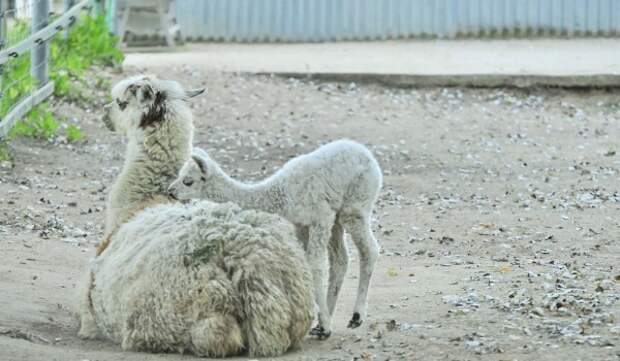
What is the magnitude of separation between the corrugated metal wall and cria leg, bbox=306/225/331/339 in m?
13.8

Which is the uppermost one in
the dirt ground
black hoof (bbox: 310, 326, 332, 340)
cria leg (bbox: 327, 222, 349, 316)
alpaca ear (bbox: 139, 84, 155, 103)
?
alpaca ear (bbox: 139, 84, 155, 103)

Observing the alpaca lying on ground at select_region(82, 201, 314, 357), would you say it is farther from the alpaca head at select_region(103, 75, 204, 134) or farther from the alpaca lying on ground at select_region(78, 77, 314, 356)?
the alpaca head at select_region(103, 75, 204, 134)

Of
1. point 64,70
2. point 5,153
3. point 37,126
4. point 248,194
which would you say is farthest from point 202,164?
point 64,70

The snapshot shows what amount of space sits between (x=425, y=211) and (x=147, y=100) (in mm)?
4072

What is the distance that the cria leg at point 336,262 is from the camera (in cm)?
732

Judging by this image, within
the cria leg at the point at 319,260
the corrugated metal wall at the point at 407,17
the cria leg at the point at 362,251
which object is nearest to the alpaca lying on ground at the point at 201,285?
the cria leg at the point at 319,260

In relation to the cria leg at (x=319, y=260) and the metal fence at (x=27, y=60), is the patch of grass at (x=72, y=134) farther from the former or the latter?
the cria leg at (x=319, y=260)

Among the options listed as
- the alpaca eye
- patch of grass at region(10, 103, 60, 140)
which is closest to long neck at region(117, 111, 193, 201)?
the alpaca eye

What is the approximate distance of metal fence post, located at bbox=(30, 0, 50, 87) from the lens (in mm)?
13625

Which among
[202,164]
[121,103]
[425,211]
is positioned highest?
[121,103]

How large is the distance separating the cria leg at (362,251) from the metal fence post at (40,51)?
23.6 feet

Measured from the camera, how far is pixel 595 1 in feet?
66.7

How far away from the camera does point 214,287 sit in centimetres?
659

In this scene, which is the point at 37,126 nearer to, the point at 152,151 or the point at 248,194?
the point at 152,151
